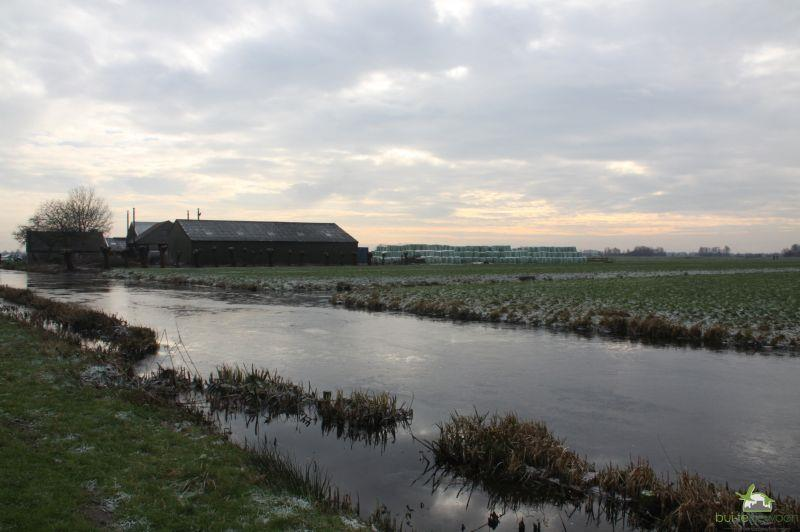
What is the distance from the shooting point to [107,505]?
604 centimetres

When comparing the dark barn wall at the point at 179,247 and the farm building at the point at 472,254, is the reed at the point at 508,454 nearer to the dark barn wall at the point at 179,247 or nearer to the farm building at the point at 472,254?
the dark barn wall at the point at 179,247

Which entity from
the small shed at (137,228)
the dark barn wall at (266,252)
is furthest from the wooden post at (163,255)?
the small shed at (137,228)

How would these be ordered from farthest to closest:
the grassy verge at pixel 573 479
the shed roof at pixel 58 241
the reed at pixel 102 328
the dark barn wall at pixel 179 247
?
the shed roof at pixel 58 241, the dark barn wall at pixel 179 247, the reed at pixel 102 328, the grassy verge at pixel 573 479

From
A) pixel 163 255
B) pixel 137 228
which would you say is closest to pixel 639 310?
pixel 163 255

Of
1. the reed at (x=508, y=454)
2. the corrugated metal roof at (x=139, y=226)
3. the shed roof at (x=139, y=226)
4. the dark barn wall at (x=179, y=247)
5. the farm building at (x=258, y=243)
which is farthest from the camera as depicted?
the corrugated metal roof at (x=139, y=226)

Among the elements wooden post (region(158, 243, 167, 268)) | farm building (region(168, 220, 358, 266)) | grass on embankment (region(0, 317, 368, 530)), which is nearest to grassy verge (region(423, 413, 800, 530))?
grass on embankment (region(0, 317, 368, 530))

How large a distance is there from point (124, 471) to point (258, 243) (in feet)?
261

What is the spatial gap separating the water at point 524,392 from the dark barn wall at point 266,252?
194 feet

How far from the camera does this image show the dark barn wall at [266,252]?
79.2 metres

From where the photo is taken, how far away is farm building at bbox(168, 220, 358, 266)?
79438mm

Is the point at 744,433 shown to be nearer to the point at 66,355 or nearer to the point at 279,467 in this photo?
the point at 279,467

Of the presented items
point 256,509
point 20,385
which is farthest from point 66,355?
point 256,509

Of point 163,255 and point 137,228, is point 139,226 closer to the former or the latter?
point 137,228

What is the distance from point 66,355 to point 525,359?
1227cm
